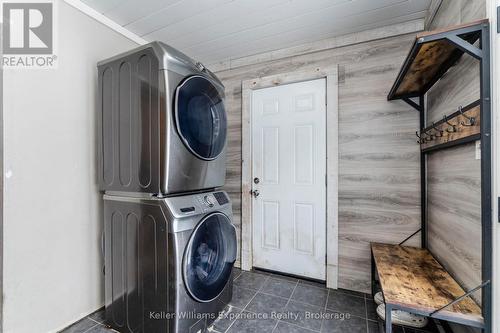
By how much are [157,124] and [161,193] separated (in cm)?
40

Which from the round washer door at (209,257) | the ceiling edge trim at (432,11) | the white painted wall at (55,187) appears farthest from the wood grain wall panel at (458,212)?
the white painted wall at (55,187)

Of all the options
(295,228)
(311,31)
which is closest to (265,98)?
(311,31)

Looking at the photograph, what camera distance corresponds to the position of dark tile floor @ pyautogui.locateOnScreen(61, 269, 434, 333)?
1683 mm

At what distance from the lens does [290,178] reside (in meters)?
2.46

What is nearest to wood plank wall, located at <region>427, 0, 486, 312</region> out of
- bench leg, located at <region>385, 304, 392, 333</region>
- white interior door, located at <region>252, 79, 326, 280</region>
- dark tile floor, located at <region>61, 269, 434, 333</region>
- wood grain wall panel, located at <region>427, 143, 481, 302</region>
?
wood grain wall panel, located at <region>427, 143, 481, 302</region>

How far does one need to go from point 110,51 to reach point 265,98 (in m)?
1.53

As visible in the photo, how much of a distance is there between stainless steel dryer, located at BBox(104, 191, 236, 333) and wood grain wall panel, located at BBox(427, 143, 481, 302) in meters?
1.43

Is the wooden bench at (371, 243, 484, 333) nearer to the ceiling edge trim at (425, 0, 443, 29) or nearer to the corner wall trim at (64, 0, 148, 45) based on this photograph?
the ceiling edge trim at (425, 0, 443, 29)

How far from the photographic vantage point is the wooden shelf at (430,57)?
1.05 meters

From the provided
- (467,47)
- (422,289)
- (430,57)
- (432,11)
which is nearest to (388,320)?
(422,289)

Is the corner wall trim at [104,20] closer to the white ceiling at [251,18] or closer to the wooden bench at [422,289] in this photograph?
the white ceiling at [251,18]

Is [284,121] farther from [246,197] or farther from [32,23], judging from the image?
[32,23]

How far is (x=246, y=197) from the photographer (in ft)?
8.68

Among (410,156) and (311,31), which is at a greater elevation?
(311,31)
